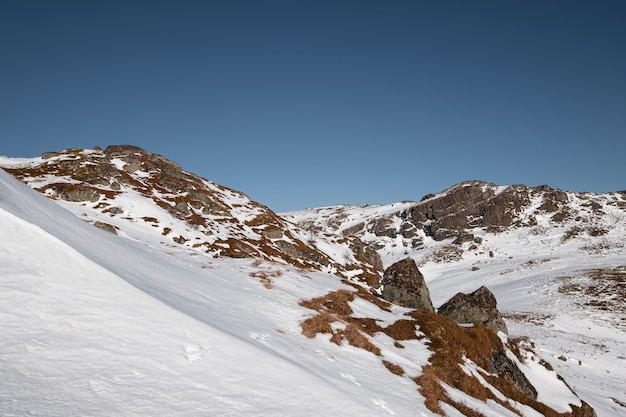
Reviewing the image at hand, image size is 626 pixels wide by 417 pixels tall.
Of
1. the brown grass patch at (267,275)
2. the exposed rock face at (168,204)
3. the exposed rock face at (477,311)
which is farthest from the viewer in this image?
the exposed rock face at (168,204)

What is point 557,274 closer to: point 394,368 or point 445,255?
point 445,255

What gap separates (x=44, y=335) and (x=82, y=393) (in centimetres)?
196

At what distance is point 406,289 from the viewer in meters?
34.5

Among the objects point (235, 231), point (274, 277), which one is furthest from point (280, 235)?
point (274, 277)

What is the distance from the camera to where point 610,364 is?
37.0m

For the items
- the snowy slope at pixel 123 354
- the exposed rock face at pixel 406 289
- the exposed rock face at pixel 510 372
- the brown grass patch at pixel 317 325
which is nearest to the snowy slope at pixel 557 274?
the exposed rock face at pixel 510 372

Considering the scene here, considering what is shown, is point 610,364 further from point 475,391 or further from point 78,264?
point 78,264

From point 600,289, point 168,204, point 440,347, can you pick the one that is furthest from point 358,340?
point 600,289

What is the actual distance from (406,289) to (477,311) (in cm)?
688

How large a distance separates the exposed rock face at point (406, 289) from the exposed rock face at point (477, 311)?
11.5 ft

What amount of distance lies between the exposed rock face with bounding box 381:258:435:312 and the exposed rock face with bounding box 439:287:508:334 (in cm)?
351

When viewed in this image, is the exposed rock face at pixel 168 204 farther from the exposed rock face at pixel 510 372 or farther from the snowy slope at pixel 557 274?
the exposed rock face at pixel 510 372

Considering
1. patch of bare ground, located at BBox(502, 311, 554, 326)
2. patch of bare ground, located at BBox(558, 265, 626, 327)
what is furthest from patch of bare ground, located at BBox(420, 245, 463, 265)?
patch of bare ground, located at BBox(502, 311, 554, 326)

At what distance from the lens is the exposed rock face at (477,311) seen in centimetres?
2917
